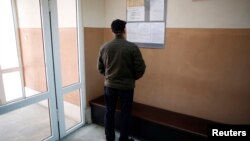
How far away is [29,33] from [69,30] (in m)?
0.54

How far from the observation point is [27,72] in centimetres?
248

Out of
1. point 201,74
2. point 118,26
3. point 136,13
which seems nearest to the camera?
point 118,26

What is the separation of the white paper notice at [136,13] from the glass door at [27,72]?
110cm

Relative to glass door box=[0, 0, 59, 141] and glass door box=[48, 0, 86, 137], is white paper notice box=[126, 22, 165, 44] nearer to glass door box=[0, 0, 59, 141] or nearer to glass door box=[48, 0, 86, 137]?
glass door box=[48, 0, 86, 137]

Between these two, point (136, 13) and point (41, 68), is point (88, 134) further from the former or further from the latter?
point (136, 13)

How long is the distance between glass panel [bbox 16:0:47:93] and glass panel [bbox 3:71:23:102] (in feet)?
0.28

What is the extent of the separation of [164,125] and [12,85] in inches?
77.6

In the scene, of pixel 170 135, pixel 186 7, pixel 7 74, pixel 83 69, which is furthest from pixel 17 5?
pixel 170 135

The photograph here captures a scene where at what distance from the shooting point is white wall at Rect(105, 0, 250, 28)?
6.13ft

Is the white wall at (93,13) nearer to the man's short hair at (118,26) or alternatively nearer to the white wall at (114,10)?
the white wall at (114,10)

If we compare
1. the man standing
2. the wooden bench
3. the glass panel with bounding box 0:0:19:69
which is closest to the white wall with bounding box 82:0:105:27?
the man standing

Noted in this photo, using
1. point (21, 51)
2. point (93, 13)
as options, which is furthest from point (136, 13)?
point (21, 51)

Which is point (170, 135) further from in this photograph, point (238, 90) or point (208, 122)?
point (238, 90)

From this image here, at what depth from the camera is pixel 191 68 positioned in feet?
7.36
